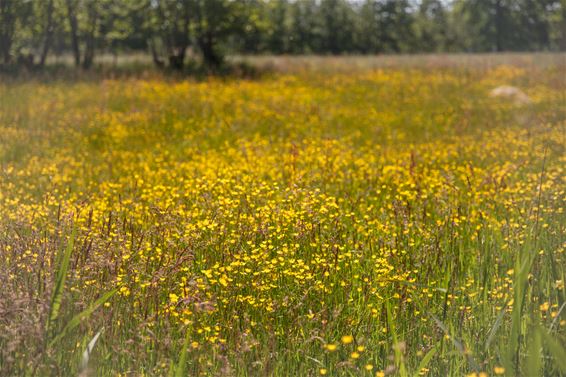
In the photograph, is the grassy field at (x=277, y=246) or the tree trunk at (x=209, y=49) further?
the tree trunk at (x=209, y=49)

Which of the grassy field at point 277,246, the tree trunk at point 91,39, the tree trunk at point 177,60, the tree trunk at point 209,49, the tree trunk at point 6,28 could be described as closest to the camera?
the grassy field at point 277,246

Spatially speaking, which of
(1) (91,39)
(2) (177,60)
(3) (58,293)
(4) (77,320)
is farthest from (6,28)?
(4) (77,320)

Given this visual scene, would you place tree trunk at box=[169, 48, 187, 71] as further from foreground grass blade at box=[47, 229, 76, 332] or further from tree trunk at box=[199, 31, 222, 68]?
foreground grass blade at box=[47, 229, 76, 332]

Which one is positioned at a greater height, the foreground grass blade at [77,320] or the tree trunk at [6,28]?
the tree trunk at [6,28]

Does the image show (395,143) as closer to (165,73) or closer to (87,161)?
(87,161)

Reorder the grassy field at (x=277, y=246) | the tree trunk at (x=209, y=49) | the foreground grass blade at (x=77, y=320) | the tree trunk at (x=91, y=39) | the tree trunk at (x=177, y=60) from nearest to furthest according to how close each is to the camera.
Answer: the foreground grass blade at (x=77, y=320) < the grassy field at (x=277, y=246) < the tree trunk at (x=177, y=60) < the tree trunk at (x=91, y=39) < the tree trunk at (x=209, y=49)

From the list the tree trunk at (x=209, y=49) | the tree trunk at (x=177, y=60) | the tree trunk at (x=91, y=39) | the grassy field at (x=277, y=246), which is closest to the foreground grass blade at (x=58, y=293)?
the grassy field at (x=277, y=246)

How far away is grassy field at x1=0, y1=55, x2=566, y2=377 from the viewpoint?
3117 mm

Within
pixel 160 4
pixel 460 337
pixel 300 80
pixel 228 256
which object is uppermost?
pixel 160 4

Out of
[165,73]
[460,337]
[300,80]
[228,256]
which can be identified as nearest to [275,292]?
[228,256]

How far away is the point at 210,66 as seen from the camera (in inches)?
995

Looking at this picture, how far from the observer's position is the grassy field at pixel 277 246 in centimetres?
312

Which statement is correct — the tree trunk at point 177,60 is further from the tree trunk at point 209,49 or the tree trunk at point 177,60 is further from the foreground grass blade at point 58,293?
the foreground grass blade at point 58,293

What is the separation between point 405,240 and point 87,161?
5588 millimetres
